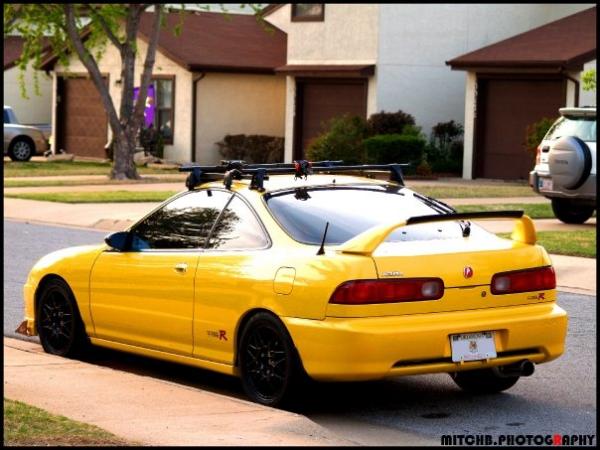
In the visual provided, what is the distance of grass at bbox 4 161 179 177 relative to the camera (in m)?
35.7

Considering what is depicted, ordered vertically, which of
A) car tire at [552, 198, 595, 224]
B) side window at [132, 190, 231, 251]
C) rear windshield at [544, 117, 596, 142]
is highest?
rear windshield at [544, 117, 596, 142]

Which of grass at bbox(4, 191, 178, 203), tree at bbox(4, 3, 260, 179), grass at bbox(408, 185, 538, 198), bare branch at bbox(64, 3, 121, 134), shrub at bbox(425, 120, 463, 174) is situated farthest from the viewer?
shrub at bbox(425, 120, 463, 174)

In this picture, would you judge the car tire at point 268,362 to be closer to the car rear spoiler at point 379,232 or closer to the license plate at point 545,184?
the car rear spoiler at point 379,232

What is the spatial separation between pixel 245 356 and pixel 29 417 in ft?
5.34

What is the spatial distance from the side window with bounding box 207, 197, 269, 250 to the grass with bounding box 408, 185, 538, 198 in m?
18.4

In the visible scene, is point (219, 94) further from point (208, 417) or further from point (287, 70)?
point (208, 417)

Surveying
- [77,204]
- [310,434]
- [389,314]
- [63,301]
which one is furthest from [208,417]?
[77,204]

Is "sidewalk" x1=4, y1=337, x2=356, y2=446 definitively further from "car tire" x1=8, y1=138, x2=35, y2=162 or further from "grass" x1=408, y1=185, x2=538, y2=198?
"car tire" x1=8, y1=138, x2=35, y2=162

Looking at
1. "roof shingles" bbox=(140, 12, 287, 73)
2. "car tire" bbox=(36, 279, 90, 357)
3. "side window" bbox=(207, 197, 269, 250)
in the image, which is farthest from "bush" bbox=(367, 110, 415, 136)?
"side window" bbox=(207, 197, 269, 250)

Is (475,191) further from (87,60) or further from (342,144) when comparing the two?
(87,60)

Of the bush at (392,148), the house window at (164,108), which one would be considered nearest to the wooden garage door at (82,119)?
the house window at (164,108)

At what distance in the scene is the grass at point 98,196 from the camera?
2622 centimetres

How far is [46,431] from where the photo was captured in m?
6.80

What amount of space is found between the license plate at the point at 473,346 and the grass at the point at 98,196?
18575 mm
